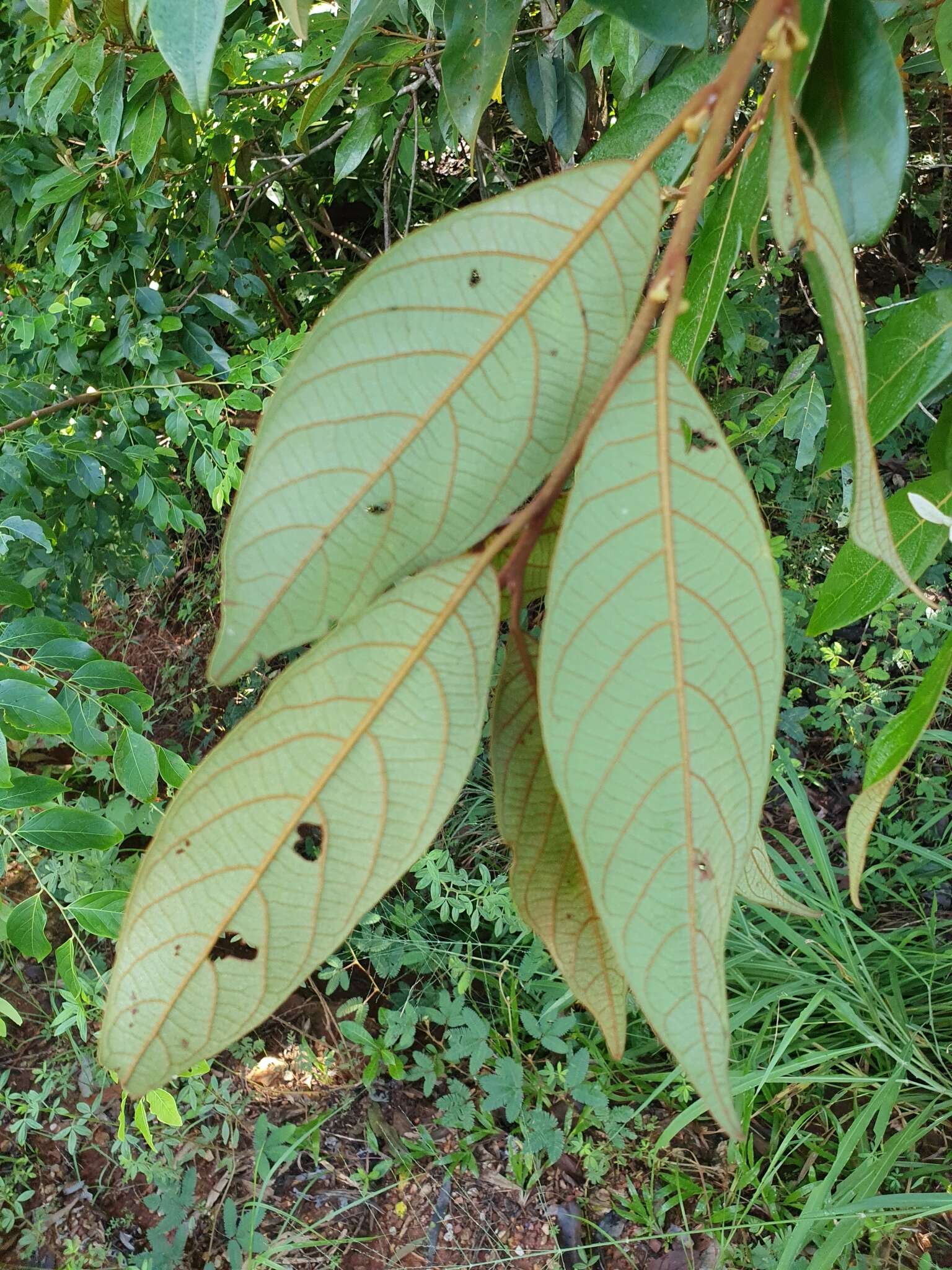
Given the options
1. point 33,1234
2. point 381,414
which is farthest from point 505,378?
point 33,1234

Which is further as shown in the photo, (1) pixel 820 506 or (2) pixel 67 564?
(1) pixel 820 506

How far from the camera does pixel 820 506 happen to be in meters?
2.19

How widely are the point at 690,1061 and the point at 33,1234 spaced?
1888mm

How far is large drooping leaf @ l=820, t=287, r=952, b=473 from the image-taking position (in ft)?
1.56

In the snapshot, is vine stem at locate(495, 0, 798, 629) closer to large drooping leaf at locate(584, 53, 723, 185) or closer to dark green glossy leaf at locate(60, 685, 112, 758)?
large drooping leaf at locate(584, 53, 723, 185)

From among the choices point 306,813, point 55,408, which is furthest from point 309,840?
point 55,408

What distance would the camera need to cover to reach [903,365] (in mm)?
491

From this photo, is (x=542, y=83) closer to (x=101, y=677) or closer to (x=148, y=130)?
(x=148, y=130)

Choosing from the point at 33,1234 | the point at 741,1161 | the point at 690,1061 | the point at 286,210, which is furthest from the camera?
the point at 286,210

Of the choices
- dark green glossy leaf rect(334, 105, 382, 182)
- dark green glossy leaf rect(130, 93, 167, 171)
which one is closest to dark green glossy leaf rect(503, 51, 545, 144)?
dark green glossy leaf rect(334, 105, 382, 182)

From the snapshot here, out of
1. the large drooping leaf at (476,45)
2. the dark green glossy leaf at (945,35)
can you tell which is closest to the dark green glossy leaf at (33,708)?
the large drooping leaf at (476,45)

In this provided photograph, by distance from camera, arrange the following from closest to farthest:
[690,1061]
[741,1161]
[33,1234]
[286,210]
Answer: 1. [690,1061]
2. [741,1161]
3. [33,1234]
4. [286,210]

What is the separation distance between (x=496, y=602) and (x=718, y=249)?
26cm

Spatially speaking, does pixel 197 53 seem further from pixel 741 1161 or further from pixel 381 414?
pixel 741 1161
